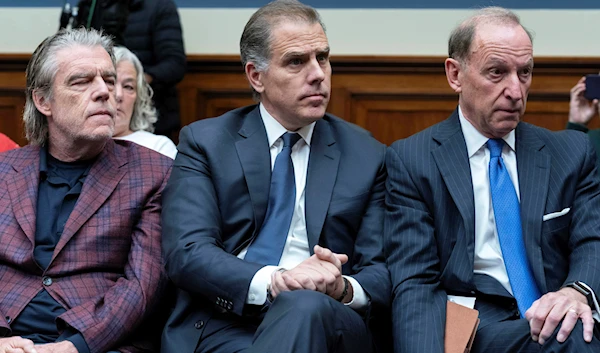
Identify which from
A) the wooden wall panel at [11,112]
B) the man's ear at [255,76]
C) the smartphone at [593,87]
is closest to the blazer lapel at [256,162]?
the man's ear at [255,76]

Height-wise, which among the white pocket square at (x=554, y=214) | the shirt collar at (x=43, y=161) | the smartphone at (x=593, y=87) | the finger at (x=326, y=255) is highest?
the smartphone at (x=593, y=87)

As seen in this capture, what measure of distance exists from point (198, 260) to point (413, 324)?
2.01 ft

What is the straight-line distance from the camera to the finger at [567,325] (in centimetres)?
240

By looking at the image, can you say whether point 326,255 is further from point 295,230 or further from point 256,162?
point 256,162

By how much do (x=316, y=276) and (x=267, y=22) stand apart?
87cm

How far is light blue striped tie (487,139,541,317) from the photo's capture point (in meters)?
2.73

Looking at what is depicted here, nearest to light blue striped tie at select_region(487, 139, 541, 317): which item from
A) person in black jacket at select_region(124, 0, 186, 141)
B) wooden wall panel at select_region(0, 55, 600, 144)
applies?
wooden wall panel at select_region(0, 55, 600, 144)

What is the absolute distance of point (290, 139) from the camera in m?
2.99

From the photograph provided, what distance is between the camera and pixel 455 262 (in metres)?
2.75

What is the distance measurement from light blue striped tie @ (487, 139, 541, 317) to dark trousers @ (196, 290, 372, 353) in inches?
17.6

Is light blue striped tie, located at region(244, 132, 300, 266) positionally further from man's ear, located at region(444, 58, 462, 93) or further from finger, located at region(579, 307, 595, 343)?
finger, located at region(579, 307, 595, 343)

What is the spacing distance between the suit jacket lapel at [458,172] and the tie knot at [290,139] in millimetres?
424

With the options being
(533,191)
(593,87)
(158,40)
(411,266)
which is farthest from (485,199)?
(158,40)

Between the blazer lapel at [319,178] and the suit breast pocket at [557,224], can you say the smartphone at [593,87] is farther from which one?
the blazer lapel at [319,178]
